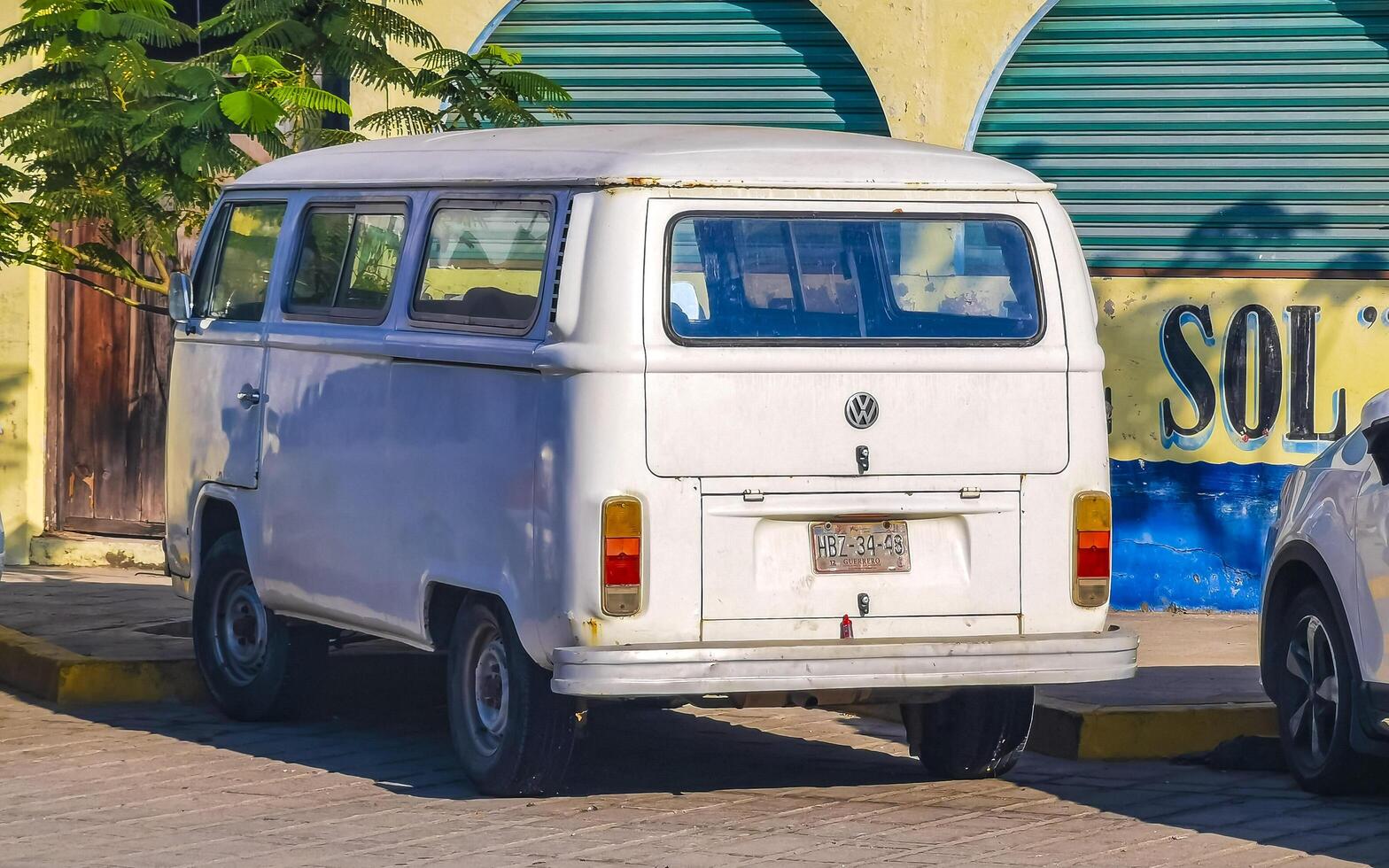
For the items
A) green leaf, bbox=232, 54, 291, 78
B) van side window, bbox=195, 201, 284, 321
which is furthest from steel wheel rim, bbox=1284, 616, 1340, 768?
green leaf, bbox=232, 54, 291, 78

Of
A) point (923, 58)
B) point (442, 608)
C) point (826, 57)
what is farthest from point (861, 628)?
point (826, 57)

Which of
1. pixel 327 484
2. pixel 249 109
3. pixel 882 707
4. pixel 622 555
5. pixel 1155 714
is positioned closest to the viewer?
pixel 622 555

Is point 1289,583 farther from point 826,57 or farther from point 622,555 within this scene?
point 826,57

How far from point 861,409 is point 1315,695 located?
186 cm

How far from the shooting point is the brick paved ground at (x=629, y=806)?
6605mm

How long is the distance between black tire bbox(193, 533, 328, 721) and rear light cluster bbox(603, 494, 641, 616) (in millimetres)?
2419

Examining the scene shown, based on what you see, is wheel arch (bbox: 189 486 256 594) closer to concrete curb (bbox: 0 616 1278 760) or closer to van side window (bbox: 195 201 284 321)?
concrete curb (bbox: 0 616 1278 760)

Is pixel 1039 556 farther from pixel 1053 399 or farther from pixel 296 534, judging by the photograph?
pixel 296 534

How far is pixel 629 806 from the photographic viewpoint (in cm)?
738

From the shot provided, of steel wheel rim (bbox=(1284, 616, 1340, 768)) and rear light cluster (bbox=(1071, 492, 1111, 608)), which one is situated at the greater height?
rear light cluster (bbox=(1071, 492, 1111, 608))

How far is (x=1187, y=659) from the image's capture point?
34.0 feet

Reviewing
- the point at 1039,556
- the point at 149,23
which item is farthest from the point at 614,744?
the point at 149,23

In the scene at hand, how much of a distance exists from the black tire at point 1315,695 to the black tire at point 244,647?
3616 millimetres

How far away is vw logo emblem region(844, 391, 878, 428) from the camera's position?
7.18 metres
